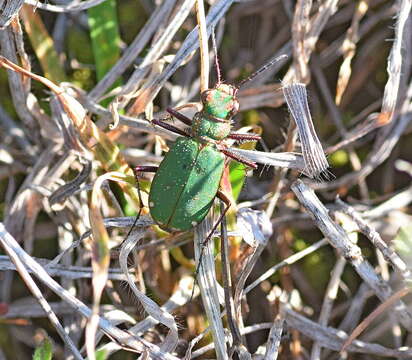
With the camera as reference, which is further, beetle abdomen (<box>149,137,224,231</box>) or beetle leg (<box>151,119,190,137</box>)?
beetle leg (<box>151,119,190,137</box>)

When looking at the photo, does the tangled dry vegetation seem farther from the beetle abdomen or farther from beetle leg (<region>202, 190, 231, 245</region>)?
the beetle abdomen

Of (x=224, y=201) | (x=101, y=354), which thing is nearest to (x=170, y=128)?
(x=224, y=201)

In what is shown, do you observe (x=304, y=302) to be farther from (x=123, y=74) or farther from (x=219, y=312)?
(x=123, y=74)

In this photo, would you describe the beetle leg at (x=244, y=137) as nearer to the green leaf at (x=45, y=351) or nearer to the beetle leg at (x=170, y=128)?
the beetle leg at (x=170, y=128)

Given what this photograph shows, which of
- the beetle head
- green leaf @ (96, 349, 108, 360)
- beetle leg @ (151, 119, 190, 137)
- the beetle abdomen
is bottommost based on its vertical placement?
green leaf @ (96, 349, 108, 360)

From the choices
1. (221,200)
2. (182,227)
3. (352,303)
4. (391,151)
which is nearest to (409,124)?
(391,151)

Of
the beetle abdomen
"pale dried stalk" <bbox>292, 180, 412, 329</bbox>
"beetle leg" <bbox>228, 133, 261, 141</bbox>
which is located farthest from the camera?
"beetle leg" <bbox>228, 133, 261, 141</bbox>

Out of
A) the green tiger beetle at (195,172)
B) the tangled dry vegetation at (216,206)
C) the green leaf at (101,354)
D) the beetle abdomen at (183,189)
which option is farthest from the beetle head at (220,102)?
the green leaf at (101,354)

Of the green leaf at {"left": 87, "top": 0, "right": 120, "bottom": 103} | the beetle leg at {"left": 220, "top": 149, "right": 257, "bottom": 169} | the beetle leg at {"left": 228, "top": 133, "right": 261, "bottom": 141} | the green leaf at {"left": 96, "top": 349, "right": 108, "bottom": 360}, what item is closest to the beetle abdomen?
the beetle leg at {"left": 220, "top": 149, "right": 257, "bottom": 169}

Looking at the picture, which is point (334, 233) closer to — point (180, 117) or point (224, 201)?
point (224, 201)
